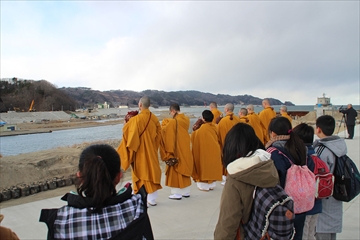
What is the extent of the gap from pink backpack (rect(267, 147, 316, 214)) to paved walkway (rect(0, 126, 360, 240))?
217 cm

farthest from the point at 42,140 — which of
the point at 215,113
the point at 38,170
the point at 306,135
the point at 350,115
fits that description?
the point at 306,135

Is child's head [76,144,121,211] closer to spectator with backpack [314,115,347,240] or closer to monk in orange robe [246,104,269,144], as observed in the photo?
spectator with backpack [314,115,347,240]

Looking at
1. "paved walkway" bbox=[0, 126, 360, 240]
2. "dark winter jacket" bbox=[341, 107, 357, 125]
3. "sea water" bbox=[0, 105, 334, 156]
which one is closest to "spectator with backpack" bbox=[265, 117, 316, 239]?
"paved walkway" bbox=[0, 126, 360, 240]

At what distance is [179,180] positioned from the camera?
6.15m

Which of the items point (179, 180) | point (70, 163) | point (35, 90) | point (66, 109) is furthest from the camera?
point (66, 109)

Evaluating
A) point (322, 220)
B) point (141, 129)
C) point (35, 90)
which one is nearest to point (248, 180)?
point (322, 220)

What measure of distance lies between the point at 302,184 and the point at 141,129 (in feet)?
11.7

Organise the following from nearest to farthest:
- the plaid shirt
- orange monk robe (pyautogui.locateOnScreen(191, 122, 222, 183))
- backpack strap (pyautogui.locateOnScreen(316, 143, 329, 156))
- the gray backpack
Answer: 1. the plaid shirt
2. the gray backpack
3. backpack strap (pyautogui.locateOnScreen(316, 143, 329, 156))
4. orange monk robe (pyautogui.locateOnScreen(191, 122, 222, 183))

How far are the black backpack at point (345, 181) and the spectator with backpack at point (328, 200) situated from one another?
Answer: 66 mm

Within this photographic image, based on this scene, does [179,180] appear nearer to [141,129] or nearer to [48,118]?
[141,129]

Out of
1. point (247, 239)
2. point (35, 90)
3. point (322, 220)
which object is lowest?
point (322, 220)

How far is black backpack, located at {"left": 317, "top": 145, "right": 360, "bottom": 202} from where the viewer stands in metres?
2.99

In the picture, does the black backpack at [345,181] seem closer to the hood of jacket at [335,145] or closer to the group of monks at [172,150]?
the hood of jacket at [335,145]

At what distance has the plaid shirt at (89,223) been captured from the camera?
1657 millimetres
